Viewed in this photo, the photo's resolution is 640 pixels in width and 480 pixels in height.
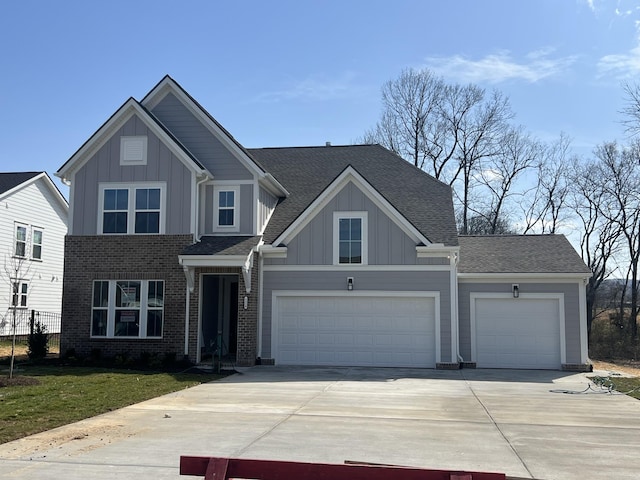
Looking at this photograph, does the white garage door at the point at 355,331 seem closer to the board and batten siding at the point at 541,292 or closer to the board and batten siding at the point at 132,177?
the board and batten siding at the point at 541,292

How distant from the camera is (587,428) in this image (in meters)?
9.93

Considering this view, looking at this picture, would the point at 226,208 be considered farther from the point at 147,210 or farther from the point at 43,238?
the point at 43,238

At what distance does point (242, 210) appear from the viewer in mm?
19875

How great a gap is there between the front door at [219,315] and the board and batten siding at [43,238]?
38.1 feet

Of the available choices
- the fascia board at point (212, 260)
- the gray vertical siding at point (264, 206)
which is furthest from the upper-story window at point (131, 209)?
the gray vertical siding at point (264, 206)

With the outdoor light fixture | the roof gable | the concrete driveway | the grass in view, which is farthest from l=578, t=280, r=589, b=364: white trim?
the roof gable

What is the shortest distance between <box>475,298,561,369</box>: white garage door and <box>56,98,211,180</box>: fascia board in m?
9.99

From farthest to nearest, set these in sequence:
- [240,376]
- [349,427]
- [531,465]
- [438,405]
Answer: [240,376] < [438,405] < [349,427] < [531,465]

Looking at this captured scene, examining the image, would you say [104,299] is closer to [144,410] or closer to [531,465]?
[144,410]

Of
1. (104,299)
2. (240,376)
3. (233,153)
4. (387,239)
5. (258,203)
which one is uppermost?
(233,153)

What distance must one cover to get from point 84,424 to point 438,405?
255 inches

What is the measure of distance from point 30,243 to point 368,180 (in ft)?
61.3

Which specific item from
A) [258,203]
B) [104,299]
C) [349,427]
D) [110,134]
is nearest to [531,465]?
[349,427]

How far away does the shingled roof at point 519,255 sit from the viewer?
19.5 metres
